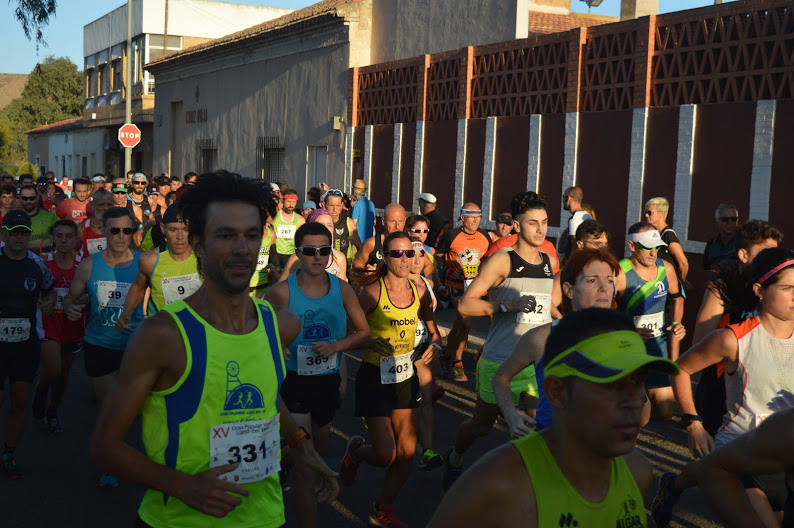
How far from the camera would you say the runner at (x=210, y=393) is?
3.20m

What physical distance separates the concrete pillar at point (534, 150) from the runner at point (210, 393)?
13.9 m

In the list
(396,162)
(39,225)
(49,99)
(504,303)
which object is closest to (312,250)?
(504,303)

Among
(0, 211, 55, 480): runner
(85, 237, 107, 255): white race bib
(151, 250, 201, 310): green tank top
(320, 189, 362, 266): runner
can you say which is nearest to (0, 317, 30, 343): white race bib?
(0, 211, 55, 480): runner

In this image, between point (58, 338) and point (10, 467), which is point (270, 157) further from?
point (10, 467)

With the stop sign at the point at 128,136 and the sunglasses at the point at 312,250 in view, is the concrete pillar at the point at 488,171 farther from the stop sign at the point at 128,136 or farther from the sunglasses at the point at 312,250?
the sunglasses at the point at 312,250

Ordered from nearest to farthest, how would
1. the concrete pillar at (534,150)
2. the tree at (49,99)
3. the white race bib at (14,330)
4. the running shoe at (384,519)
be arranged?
the running shoe at (384,519) < the white race bib at (14,330) < the concrete pillar at (534,150) < the tree at (49,99)

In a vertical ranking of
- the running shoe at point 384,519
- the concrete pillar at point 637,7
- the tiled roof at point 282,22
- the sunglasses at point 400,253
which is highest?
the tiled roof at point 282,22

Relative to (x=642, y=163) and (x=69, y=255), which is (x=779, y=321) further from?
(x=642, y=163)

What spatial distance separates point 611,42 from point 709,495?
12.6 metres

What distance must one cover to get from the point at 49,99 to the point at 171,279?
8180 cm

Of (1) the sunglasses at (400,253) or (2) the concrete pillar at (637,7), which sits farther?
(2) the concrete pillar at (637,7)

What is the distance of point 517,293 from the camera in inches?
276

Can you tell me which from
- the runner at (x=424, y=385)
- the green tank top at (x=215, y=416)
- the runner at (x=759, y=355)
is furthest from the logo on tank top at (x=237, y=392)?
the runner at (x=424, y=385)

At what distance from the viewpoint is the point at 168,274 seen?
309 inches
